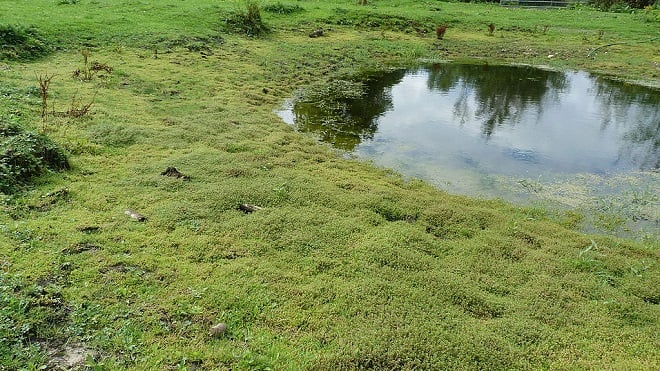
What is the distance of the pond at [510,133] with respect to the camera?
9547 millimetres

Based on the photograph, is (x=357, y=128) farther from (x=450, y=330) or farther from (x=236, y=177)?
(x=450, y=330)

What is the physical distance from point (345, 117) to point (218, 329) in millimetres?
9501

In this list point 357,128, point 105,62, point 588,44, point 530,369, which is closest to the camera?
point 530,369

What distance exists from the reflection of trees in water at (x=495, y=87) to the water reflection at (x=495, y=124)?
0.13ft

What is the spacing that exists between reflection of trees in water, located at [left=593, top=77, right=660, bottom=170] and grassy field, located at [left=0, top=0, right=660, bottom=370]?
5051 mm

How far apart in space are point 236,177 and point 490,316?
194 inches

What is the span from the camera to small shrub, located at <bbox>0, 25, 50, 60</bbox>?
13359 mm

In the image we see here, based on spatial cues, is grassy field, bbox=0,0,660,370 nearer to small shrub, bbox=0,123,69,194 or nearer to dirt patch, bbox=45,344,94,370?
dirt patch, bbox=45,344,94,370

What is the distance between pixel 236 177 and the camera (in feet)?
27.2

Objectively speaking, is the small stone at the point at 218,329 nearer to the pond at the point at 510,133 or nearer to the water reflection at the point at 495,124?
the pond at the point at 510,133

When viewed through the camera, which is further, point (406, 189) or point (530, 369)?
point (406, 189)

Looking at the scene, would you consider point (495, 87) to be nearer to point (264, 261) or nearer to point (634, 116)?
point (634, 116)

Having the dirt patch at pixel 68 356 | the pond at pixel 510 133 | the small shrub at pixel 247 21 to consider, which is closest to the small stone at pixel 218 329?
the dirt patch at pixel 68 356

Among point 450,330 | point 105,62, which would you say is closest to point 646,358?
point 450,330
